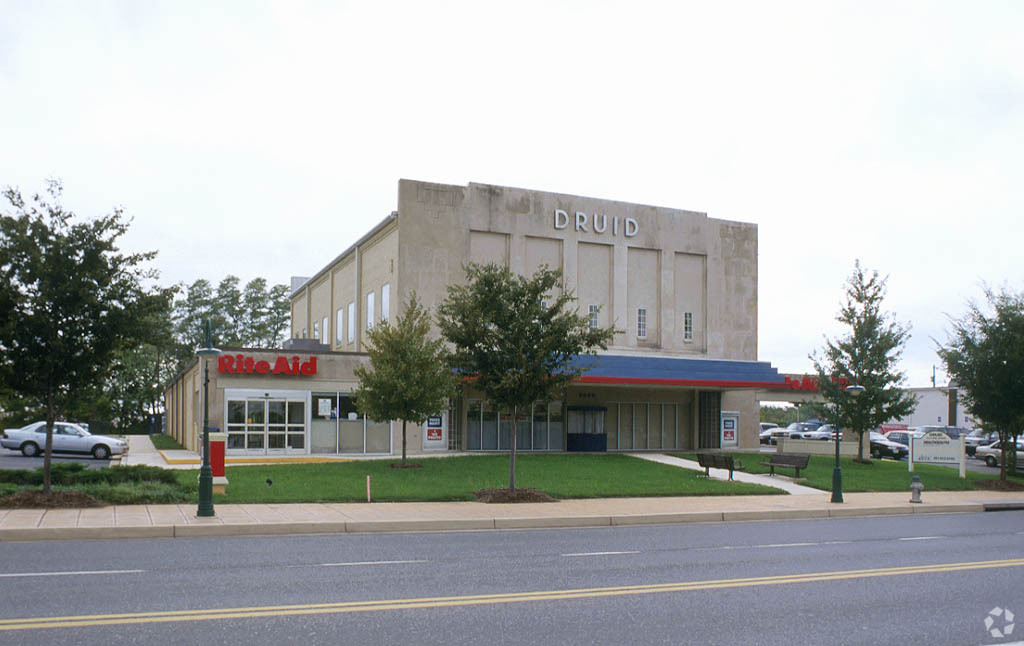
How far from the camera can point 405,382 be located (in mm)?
27625

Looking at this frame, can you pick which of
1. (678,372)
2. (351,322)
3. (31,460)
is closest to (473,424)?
(678,372)

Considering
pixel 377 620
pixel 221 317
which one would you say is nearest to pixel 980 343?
pixel 377 620

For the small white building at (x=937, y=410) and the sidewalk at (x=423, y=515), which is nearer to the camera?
the sidewalk at (x=423, y=515)

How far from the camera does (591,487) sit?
2355 centimetres

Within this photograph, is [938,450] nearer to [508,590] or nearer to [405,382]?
[405,382]

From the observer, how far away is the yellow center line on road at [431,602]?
7.98 m

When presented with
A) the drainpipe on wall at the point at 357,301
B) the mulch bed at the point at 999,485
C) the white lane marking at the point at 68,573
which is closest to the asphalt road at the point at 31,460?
the drainpipe on wall at the point at 357,301

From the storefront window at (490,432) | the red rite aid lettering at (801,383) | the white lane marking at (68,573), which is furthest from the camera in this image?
the red rite aid lettering at (801,383)

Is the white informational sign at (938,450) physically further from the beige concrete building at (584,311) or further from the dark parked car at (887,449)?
the dark parked car at (887,449)

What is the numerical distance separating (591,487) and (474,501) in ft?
13.3

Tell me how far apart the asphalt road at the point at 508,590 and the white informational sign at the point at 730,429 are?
2690 cm

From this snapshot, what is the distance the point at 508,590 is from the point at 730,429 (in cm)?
3452

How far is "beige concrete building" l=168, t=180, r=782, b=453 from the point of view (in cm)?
3416

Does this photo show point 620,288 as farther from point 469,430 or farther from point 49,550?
point 49,550
